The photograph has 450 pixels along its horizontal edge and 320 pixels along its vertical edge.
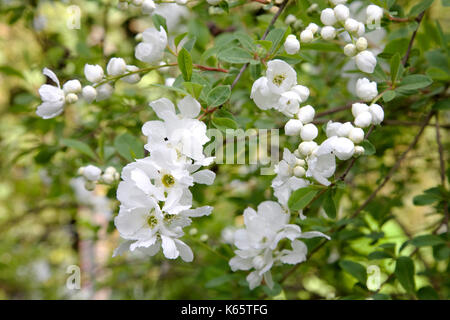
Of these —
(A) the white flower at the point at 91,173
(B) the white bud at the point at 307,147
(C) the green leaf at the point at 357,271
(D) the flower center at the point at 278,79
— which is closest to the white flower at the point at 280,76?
(D) the flower center at the point at 278,79

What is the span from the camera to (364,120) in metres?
0.78

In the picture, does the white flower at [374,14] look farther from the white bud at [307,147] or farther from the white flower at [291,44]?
the white bud at [307,147]

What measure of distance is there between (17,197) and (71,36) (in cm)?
166

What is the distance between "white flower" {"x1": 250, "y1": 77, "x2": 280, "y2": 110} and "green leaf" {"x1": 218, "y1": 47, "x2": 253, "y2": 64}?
6 centimetres

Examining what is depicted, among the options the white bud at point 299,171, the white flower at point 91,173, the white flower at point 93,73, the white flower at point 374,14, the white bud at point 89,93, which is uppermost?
the white flower at point 374,14

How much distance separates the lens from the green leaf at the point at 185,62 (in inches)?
32.7

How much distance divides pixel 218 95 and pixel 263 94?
Result: 0.27 ft

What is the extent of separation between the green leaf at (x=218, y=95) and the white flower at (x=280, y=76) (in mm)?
79

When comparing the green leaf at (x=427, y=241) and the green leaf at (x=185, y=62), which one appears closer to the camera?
the green leaf at (x=185, y=62)

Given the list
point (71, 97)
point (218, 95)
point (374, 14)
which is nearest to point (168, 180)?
point (218, 95)

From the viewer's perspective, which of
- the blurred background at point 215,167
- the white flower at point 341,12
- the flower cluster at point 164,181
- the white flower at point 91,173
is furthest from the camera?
the blurred background at point 215,167

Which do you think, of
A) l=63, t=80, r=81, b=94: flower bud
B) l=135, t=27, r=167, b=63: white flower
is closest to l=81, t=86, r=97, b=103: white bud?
l=63, t=80, r=81, b=94: flower bud
